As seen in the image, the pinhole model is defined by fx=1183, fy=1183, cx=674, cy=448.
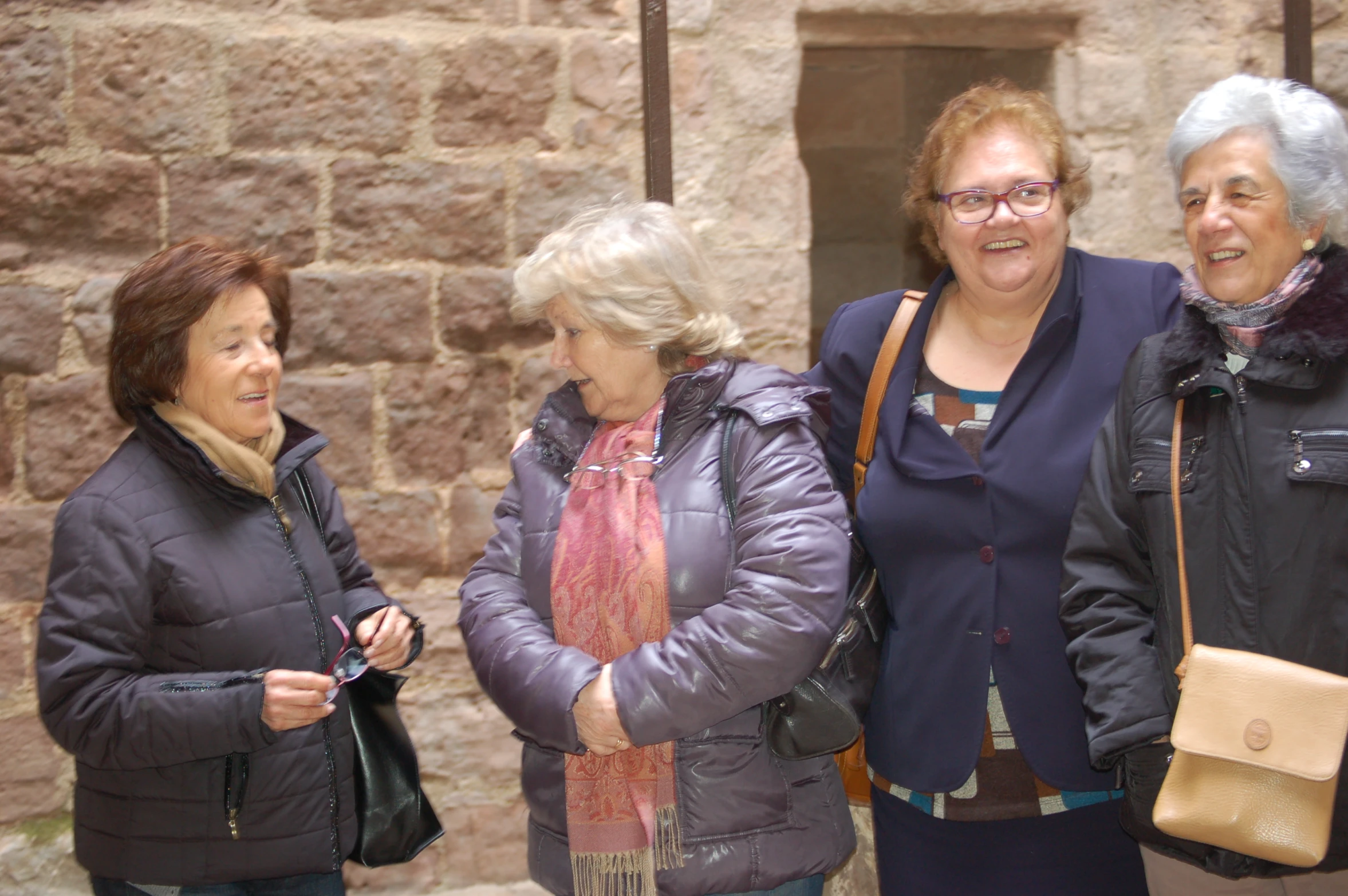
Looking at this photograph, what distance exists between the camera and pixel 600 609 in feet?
6.23

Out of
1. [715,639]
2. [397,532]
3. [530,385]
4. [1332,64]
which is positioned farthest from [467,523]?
[1332,64]

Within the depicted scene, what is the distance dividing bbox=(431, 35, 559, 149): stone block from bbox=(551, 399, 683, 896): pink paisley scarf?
1318 mm

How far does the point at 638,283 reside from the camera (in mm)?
2000

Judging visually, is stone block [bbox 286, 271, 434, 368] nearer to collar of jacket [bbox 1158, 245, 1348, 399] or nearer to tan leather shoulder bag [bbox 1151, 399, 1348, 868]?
collar of jacket [bbox 1158, 245, 1348, 399]

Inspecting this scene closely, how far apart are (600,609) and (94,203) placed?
1.70 meters

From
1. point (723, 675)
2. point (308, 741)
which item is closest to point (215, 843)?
point (308, 741)

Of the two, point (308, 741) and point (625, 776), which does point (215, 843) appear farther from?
point (625, 776)

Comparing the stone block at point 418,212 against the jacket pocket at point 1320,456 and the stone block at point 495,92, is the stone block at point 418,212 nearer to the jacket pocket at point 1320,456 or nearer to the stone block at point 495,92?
the stone block at point 495,92

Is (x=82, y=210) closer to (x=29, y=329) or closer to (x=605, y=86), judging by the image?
(x=29, y=329)

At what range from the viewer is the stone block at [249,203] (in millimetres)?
2773

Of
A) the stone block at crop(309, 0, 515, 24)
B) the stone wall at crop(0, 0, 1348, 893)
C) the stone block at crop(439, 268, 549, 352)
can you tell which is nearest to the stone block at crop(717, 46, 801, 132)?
the stone wall at crop(0, 0, 1348, 893)

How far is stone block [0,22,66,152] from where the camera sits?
8.77 ft

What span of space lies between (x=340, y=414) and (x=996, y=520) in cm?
162

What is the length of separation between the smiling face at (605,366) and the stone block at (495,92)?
1.03m
